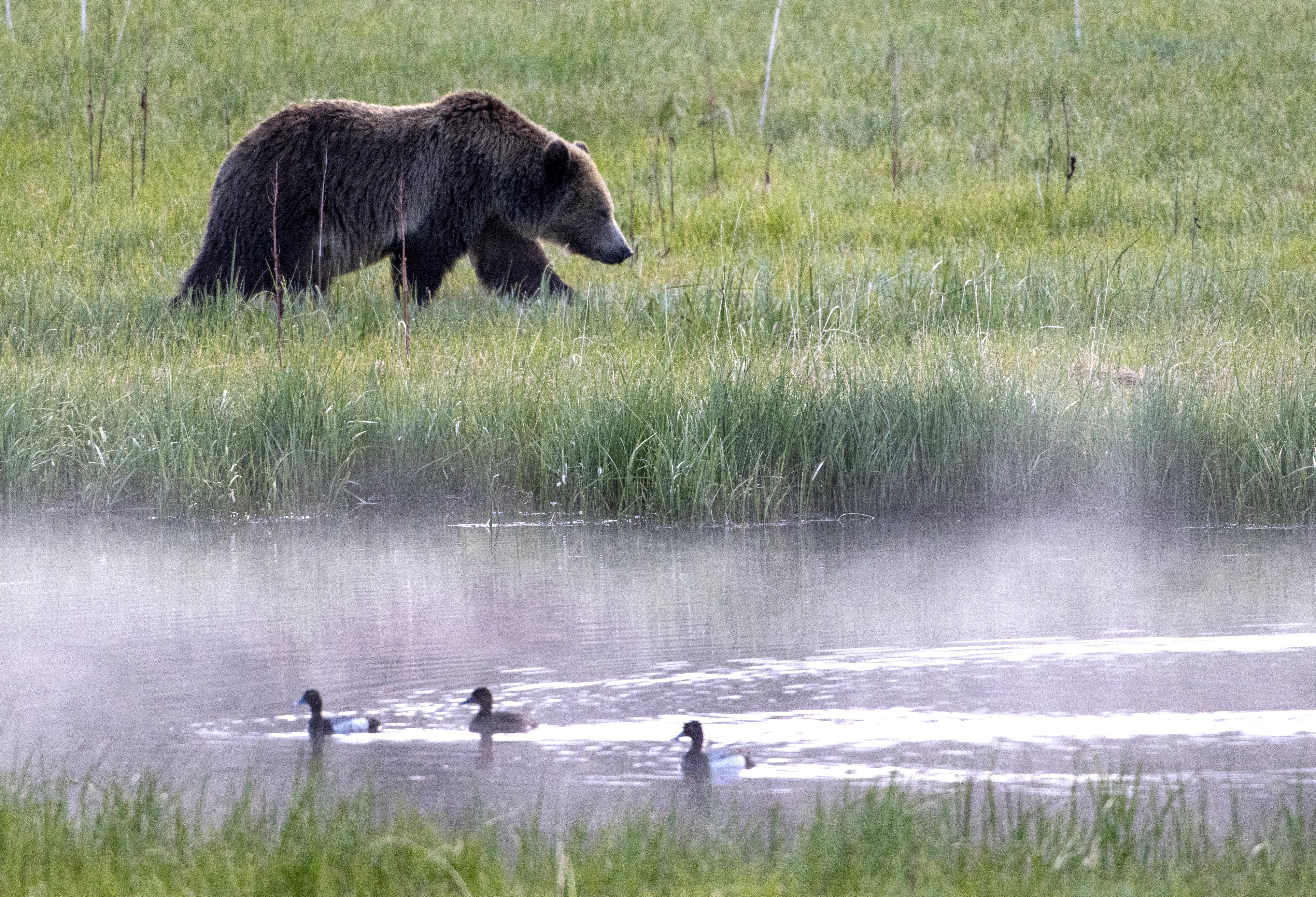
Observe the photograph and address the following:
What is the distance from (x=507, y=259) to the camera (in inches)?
433

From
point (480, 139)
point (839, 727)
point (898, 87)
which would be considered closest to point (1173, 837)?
point (839, 727)

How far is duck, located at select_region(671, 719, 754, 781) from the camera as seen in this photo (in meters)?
3.75

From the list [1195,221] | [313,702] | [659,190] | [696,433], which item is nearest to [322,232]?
[659,190]

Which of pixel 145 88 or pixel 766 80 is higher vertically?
pixel 766 80

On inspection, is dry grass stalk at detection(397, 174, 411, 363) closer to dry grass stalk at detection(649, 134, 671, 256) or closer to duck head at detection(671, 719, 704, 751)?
dry grass stalk at detection(649, 134, 671, 256)

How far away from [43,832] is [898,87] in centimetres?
1503

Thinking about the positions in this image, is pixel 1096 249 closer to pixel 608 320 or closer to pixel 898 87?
pixel 608 320

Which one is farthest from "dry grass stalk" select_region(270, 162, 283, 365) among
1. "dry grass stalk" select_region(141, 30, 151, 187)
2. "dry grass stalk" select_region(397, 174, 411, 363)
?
"dry grass stalk" select_region(141, 30, 151, 187)

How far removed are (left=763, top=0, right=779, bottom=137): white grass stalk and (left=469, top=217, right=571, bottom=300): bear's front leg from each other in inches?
166

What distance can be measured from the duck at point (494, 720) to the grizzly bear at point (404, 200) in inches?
222

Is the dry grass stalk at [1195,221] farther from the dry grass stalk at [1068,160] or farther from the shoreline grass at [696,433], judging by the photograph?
the shoreline grass at [696,433]

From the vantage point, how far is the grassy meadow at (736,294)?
23.6 ft

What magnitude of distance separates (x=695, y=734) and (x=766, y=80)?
41.5ft

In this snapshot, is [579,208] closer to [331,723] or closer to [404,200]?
[404,200]
